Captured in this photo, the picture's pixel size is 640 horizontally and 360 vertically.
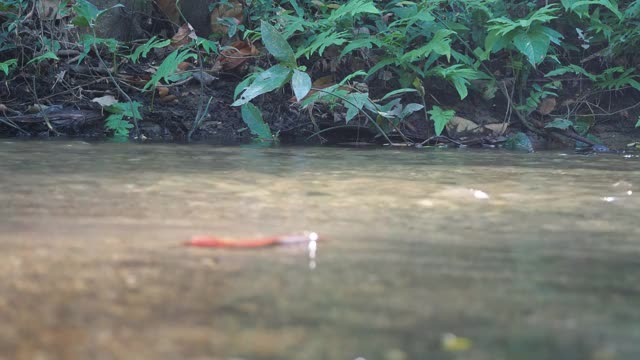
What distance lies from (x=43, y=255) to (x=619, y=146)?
3.01 meters

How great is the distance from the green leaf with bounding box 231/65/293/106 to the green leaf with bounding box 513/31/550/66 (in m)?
1.08

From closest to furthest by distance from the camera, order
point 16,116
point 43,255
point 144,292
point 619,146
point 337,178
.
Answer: point 144,292 → point 43,255 → point 337,178 → point 619,146 → point 16,116

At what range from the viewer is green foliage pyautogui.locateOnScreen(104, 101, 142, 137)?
3783 millimetres

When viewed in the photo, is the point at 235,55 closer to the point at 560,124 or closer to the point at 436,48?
the point at 436,48

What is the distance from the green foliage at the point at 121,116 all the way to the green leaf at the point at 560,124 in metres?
1.91

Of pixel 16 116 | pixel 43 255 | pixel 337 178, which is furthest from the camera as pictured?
pixel 16 116

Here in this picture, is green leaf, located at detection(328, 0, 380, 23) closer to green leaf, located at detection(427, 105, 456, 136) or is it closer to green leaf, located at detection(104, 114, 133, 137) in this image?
green leaf, located at detection(427, 105, 456, 136)

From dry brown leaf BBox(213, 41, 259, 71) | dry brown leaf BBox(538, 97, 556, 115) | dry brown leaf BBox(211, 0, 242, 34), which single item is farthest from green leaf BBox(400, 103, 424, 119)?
dry brown leaf BBox(211, 0, 242, 34)

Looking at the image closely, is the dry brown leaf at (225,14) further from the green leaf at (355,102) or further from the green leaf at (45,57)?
the green leaf at (355,102)

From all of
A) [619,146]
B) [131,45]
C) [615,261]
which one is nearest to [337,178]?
[615,261]

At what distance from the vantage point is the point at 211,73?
167 inches

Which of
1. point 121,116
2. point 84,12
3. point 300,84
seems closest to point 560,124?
point 300,84

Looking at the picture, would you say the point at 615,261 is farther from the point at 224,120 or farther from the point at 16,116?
the point at 16,116

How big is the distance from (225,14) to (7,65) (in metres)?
1.19
